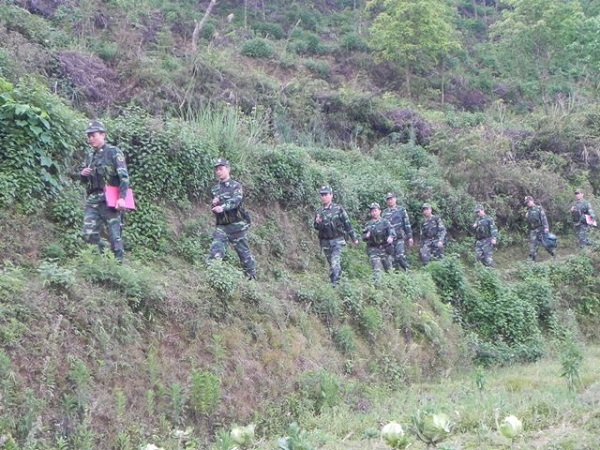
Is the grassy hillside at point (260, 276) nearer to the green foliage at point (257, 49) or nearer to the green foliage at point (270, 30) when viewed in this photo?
the green foliage at point (257, 49)

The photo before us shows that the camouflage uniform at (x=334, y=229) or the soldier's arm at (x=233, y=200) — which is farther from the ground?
the soldier's arm at (x=233, y=200)

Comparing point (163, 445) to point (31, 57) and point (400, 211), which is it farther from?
point (31, 57)

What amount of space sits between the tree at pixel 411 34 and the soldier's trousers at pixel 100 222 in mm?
23442

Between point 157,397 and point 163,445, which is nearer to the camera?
point 163,445

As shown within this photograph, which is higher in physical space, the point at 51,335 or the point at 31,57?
the point at 31,57

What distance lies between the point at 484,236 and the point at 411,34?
15347 mm

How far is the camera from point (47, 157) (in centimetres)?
995

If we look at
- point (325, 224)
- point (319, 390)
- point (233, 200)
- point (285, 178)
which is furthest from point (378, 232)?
point (319, 390)

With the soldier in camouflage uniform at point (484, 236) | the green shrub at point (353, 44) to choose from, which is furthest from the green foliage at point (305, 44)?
the soldier in camouflage uniform at point (484, 236)

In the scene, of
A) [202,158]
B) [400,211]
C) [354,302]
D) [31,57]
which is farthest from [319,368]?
[31,57]

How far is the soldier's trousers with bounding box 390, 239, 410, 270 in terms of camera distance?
15.1m

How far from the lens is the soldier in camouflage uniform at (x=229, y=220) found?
1016 centimetres

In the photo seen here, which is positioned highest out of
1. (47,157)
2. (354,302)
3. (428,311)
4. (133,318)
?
(47,157)

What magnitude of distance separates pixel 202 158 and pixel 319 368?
15.8ft
